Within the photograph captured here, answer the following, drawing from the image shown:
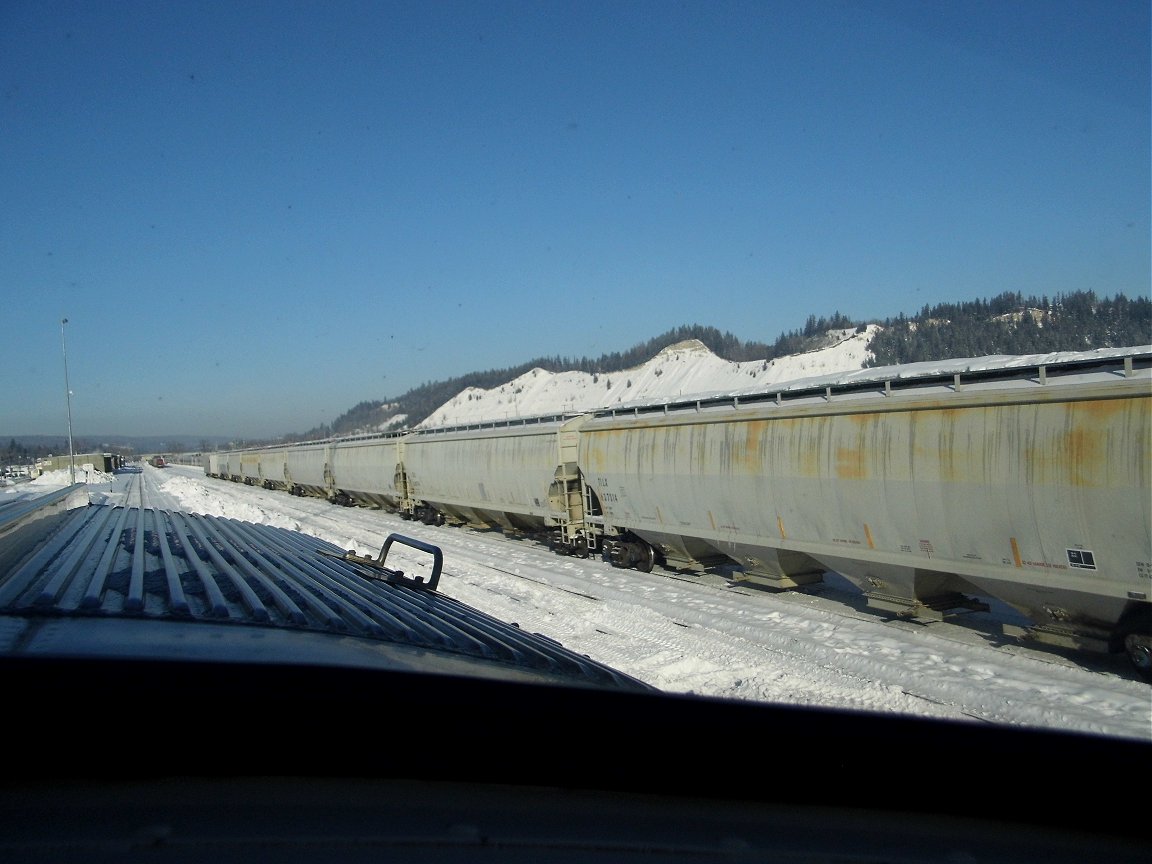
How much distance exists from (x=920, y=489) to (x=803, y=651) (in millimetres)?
2689

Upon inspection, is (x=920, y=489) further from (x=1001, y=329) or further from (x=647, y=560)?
(x=1001, y=329)

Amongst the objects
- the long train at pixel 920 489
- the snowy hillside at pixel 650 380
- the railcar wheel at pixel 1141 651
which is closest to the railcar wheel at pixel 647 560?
the long train at pixel 920 489

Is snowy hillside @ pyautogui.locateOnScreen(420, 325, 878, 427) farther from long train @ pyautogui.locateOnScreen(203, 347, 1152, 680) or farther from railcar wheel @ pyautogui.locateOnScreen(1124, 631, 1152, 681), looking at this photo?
railcar wheel @ pyautogui.locateOnScreen(1124, 631, 1152, 681)

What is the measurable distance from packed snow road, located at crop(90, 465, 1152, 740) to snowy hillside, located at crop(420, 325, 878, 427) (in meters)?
56.6

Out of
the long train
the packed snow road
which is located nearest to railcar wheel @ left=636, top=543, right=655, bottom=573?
the long train

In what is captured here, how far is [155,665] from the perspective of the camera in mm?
2688

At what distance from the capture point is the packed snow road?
850 cm

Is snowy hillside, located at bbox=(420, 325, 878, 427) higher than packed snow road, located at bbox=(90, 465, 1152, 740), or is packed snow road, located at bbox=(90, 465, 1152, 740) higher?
snowy hillside, located at bbox=(420, 325, 878, 427)

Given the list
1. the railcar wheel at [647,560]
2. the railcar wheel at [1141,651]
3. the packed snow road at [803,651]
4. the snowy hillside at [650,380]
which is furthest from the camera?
the snowy hillside at [650,380]

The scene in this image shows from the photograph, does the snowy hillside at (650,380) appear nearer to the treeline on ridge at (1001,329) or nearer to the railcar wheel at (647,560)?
the treeline on ridge at (1001,329)

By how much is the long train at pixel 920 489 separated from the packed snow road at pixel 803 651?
1.57ft

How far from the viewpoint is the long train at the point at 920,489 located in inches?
347

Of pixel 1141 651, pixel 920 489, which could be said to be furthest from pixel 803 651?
pixel 1141 651

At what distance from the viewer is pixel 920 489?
1076 centimetres
